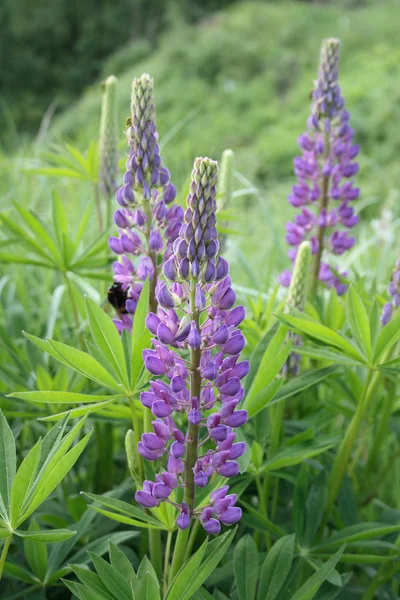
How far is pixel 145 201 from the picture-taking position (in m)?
1.36

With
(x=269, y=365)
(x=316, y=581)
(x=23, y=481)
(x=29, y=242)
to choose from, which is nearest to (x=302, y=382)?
(x=269, y=365)

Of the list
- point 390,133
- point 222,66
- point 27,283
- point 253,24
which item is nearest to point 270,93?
point 222,66

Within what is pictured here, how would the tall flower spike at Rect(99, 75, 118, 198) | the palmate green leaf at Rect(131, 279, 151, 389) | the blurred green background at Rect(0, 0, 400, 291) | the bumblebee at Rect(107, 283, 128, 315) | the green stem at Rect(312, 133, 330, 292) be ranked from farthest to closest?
the blurred green background at Rect(0, 0, 400, 291) < the tall flower spike at Rect(99, 75, 118, 198) < the green stem at Rect(312, 133, 330, 292) < the bumblebee at Rect(107, 283, 128, 315) < the palmate green leaf at Rect(131, 279, 151, 389)

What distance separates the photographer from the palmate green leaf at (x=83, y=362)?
→ 3.85ft

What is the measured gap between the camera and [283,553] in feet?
4.14

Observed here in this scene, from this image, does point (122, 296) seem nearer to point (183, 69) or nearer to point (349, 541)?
point (349, 541)

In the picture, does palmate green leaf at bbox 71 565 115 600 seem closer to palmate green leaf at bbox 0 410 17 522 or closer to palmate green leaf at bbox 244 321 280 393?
palmate green leaf at bbox 0 410 17 522

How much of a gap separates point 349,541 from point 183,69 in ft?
46.2

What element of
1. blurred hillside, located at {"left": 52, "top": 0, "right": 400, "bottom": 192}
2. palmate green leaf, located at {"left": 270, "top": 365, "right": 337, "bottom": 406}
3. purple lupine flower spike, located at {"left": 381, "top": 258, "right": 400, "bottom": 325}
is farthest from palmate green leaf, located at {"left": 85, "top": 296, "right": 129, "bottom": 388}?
blurred hillside, located at {"left": 52, "top": 0, "right": 400, "bottom": 192}

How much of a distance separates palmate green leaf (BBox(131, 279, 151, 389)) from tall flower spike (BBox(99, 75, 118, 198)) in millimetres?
1034

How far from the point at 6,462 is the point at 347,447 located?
2.33 feet

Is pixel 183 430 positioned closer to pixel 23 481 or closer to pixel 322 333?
pixel 322 333

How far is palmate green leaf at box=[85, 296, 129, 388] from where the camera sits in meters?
1.24

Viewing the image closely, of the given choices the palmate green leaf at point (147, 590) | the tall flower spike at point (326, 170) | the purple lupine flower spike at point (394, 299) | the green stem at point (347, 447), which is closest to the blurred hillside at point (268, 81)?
the tall flower spike at point (326, 170)
